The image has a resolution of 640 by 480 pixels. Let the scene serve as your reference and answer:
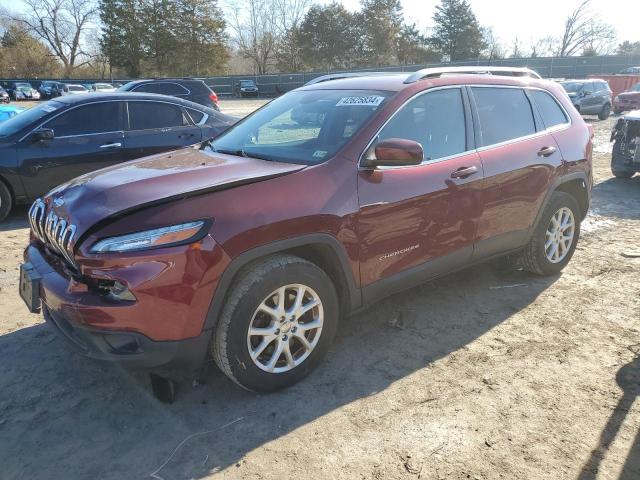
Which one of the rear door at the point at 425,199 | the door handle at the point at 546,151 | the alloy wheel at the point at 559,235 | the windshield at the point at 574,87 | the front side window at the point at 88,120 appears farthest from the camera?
the windshield at the point at 574,87

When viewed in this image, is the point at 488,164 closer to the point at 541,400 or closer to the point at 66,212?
the point at 541,400

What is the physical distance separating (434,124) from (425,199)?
0.62 m

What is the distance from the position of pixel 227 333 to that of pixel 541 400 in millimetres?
1808

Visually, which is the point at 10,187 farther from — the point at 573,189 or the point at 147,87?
the point at 147,87

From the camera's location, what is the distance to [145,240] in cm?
250

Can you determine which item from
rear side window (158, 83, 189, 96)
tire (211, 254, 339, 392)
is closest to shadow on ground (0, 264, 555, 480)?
tire (211, 254, 339, 392)

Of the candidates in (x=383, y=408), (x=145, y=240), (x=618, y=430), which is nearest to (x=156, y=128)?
(x=145, y=240)

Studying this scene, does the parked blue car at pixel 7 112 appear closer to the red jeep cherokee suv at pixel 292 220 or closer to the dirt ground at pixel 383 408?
the dirt ground at pixel 383 408

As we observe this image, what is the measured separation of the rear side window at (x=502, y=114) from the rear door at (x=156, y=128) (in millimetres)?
4564

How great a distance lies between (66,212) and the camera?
2816 mm

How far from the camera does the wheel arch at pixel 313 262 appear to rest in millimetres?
2650

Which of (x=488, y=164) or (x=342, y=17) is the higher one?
(x=342, y=17)

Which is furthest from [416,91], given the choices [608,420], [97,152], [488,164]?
[97,152]

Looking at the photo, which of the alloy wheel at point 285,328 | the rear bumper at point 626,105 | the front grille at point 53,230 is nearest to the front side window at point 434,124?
the alloy wheel at point 285,328
